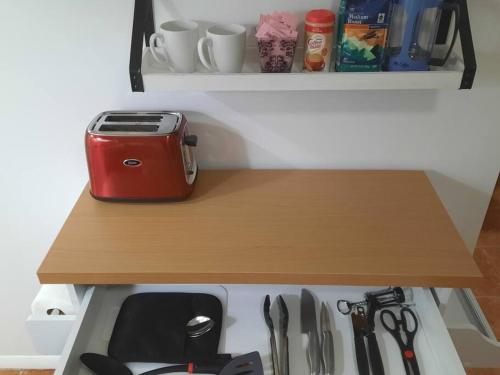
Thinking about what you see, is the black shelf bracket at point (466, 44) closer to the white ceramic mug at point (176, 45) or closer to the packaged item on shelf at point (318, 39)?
the packaged item on shelf at point (318, 39)

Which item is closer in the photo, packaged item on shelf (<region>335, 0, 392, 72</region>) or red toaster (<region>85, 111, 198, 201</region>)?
packaged item on shelf (<region>335, 0, 392, 72</region>)

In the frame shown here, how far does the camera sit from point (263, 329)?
1.08m

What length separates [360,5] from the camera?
923 millimetres

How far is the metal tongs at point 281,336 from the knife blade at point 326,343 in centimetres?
8

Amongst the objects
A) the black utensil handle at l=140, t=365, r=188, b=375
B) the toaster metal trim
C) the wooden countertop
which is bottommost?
the black utensil handle at l=140, t=365, r=188, b=375

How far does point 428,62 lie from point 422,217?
0.35 meters

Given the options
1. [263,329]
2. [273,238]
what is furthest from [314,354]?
[273,238]

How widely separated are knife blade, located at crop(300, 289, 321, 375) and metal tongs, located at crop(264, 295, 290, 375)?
0.04 meters

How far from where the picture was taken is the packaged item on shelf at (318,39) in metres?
0.95

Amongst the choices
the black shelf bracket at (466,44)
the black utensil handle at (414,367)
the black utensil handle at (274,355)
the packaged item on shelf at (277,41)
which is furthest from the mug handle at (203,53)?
the black utensil handle at (414,367)

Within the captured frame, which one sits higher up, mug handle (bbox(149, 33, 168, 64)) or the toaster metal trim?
mug handle (bbox(149, 33, 168, 64))

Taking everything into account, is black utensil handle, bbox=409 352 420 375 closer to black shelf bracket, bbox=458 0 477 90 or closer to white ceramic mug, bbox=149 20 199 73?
black shelf bracket, bbox=458 0 477 90

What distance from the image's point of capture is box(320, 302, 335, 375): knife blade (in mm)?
981

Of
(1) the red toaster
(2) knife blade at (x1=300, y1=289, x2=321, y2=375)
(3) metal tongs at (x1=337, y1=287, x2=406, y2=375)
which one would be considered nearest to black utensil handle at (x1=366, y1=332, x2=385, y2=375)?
(3) metal tongs at (x1=337, y1=287, x2=406, y2=375)
